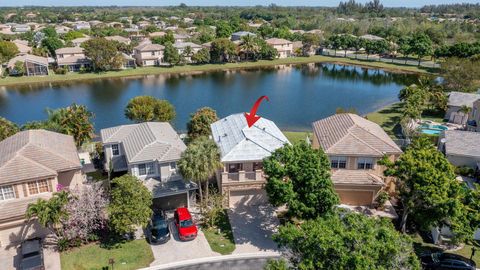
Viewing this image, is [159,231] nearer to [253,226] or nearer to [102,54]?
[253,226]

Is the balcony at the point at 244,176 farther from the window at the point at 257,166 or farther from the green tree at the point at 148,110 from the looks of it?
the green tree at the point at 148,110

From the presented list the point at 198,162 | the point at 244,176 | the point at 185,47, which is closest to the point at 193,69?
the point at 185,47

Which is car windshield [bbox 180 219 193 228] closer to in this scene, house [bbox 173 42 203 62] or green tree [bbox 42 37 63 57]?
house [bbox 173 42 203 62]

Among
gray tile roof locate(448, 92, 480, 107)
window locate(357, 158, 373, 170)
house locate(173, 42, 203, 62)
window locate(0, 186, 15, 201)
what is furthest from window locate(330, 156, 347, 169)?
house locate(173, 42, 203, 62)

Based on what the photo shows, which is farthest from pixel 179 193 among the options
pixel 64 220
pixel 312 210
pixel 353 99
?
pixel 353 99

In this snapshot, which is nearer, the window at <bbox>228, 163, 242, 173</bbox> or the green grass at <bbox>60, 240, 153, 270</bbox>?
the green grass at <bbox>60, 240, 153, 270</bbox>
